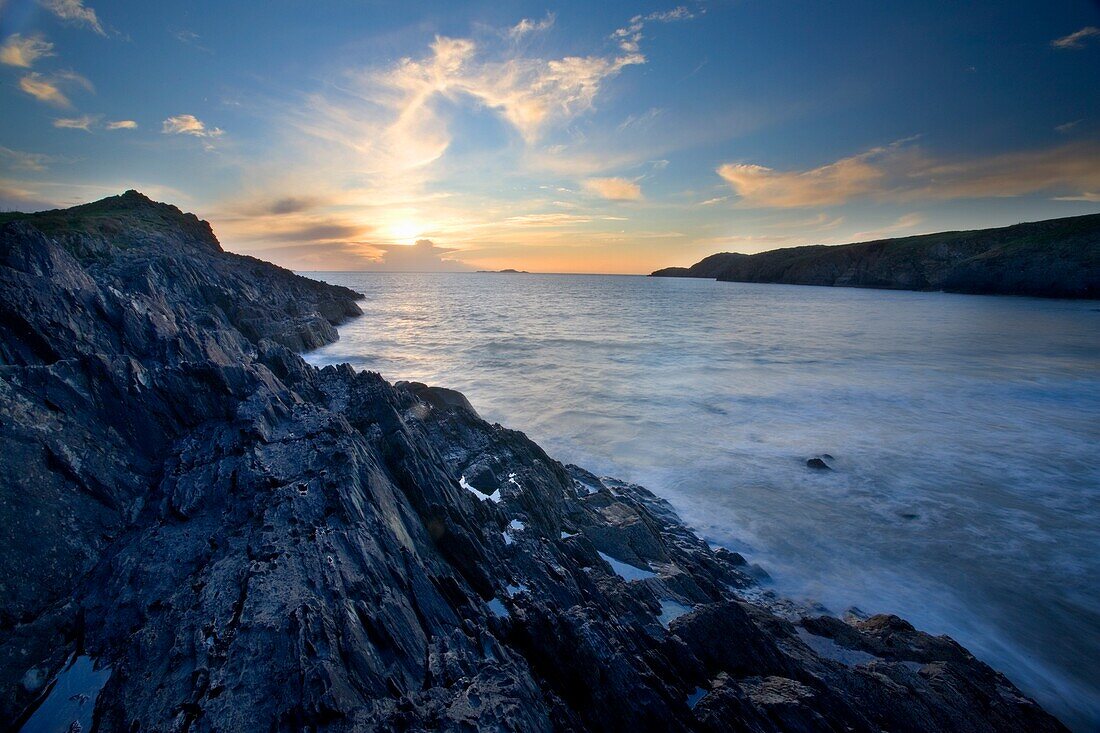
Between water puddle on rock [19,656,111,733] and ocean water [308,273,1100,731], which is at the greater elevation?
water puddle on rock [19,656,111,733]

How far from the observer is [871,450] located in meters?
18.6

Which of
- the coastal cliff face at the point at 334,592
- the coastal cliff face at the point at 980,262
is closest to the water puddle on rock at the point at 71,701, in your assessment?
the coastal cliff face at the point at 334,592

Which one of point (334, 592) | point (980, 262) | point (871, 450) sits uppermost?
point (980, 262)

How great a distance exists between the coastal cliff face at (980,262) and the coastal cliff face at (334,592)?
118 meters

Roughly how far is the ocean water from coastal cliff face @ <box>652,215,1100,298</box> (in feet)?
189

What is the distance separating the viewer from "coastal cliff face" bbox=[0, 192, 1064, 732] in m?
4.76

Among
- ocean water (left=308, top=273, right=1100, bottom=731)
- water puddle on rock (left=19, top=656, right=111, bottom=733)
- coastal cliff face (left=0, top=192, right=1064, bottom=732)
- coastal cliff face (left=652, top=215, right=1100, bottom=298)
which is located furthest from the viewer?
coastal cliff face (left=652, top=215, right=1100, bottom=298)

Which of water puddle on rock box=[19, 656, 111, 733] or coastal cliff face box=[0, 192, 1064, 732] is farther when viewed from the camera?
coastal cliff face box=[0, 192, 1064, 732]

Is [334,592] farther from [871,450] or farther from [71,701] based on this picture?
[871,450]

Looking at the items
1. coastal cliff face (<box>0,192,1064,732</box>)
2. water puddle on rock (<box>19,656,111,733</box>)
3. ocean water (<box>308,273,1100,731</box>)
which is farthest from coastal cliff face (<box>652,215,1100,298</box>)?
water puddle on rock (<box>19,656,111,733</box>)

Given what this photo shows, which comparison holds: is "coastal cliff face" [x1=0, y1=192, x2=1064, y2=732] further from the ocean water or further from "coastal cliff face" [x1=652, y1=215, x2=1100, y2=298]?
"coastal cliff face" [x1=652, y1=215, x2=1100, y2=298]

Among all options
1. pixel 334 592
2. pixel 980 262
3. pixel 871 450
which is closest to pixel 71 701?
pixel 334 592

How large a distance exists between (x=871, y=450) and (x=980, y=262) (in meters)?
115

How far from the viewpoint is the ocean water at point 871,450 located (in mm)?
10555
